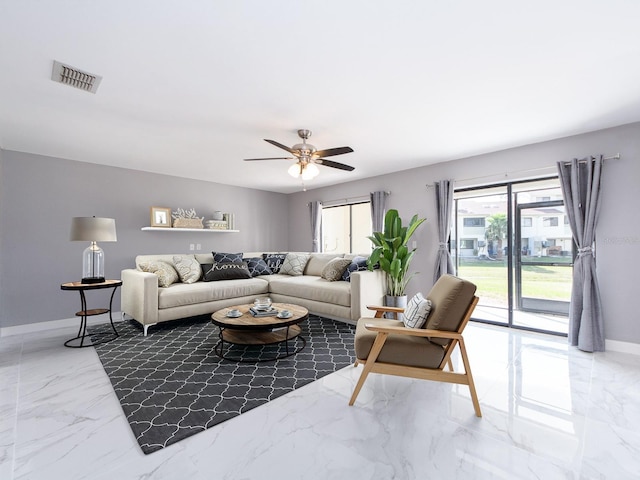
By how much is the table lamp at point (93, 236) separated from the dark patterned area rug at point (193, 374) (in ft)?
2.60

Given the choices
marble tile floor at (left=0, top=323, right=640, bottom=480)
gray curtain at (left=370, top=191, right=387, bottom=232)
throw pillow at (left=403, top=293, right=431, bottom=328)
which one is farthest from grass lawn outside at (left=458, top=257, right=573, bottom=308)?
throw pillow at (left=403, top=293, right=431, bottom=328)

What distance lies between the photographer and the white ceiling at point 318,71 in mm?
1656

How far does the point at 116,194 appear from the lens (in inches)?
185

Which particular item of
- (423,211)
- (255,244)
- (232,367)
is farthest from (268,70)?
(255,244)

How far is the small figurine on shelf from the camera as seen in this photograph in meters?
5.12

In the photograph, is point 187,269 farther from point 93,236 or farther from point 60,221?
point 60,221

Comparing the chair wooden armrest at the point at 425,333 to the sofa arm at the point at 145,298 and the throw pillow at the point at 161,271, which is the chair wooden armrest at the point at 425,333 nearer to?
the sofa arm at the point at 145,298

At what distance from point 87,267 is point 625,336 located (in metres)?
6.21

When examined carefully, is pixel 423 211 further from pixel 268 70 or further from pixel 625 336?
pixel 268 70

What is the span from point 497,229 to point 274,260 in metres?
3.77

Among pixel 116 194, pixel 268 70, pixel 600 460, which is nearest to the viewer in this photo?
pixel 600 460

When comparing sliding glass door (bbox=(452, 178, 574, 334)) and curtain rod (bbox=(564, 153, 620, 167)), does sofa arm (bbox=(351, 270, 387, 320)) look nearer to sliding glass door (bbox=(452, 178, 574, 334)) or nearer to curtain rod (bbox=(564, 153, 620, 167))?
sliding glass door (bbox=(452, 178, 574, 334))

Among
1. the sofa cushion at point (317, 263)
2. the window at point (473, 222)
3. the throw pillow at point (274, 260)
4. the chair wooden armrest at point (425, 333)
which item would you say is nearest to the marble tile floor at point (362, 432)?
the chair wooden armrest at point (425, 333)

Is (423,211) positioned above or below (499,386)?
above
